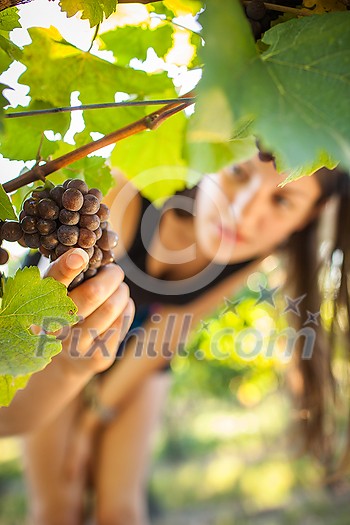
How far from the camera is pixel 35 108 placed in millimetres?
586

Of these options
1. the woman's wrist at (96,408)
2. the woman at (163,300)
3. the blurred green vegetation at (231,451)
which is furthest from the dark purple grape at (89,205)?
the blurred green vegetation at (231,451)

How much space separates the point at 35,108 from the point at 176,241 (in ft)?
4.17

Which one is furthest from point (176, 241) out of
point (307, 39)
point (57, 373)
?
point (307, 39)

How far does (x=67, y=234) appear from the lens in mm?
505

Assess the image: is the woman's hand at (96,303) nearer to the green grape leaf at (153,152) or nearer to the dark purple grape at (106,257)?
the dark purple grape at (106,257)

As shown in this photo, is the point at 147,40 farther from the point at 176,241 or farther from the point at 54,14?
the point at 176,241

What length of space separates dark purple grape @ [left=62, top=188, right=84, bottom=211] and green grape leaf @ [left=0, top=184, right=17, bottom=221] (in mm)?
43

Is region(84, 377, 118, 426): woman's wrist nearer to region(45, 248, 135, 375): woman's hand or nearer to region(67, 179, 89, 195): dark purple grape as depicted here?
region(45, 248, 135, 375): woman's hand

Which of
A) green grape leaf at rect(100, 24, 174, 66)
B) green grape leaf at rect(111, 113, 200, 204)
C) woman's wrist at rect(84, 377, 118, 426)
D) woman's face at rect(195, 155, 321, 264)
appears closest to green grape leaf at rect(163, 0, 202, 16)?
green grape leaf at rect(100, 24, 174, 66)

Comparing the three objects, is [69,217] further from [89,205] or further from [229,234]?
[229,234]

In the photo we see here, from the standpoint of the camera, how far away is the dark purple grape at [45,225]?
0.50 meters

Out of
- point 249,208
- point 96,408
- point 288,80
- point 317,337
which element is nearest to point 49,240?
point 288,80

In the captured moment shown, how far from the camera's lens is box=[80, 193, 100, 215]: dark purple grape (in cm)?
51

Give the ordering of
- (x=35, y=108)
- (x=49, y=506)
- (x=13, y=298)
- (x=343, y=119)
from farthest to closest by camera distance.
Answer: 1. (x=49, y=506)
2. (x=35, y=108)
3. (x=13, y=298)
4. (x=343, y=119)
